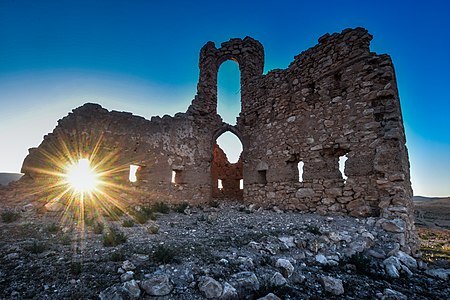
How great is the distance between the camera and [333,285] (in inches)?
105

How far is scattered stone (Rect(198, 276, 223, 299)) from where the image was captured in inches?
91.6

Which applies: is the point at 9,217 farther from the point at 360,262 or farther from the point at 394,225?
the point at 394,225

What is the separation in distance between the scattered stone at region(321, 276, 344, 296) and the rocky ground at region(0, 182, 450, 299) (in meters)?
0.01

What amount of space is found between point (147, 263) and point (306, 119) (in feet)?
21.3

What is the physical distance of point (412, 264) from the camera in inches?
147

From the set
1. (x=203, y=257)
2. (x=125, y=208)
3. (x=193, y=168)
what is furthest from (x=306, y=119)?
(x=125, y=208)

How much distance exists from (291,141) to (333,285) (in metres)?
5.69

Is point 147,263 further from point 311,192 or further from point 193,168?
point 193,168

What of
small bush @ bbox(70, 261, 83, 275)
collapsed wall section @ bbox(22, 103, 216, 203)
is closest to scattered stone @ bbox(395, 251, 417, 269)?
small bush @ bbox(70, 261, 83, 275)

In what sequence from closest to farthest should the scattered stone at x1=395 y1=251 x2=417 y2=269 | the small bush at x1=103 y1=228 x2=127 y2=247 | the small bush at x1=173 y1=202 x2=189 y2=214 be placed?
the small bush at x1=103 y1=228 x2=127 y2=247, the scattered stone at x1=395 y1=251 x2=417 y2=269, the small bush at x1=173 y1=202 x2=189 y2=214

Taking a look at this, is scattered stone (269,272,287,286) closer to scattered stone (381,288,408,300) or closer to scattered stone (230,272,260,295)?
scattered stone (230,272,260,295)

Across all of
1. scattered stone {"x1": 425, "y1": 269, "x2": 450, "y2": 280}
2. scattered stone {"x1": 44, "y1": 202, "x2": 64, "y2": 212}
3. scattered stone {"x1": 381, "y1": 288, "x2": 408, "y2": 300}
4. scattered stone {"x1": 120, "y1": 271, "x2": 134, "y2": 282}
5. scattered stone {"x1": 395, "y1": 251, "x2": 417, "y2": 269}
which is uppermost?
scattered stone {"x1": 44, "y1": 202, "x2": 64, "y2": 212}

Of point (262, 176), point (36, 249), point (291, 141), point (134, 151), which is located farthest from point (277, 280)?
point (134, 151)

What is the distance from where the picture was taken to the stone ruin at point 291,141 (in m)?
5.92
